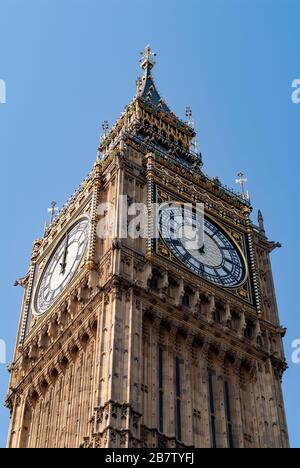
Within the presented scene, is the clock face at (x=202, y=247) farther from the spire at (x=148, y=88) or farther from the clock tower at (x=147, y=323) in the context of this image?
the spire at (x=148, y=88)

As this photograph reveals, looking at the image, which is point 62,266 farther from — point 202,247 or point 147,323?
point 147,323

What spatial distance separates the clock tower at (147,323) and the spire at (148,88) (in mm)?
11109

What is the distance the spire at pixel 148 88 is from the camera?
6281cm

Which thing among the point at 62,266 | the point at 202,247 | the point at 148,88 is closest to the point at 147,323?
the point at 202,247

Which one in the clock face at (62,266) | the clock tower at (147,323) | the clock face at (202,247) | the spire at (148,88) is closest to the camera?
the clock tower at (147,323)

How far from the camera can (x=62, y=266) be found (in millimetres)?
47719

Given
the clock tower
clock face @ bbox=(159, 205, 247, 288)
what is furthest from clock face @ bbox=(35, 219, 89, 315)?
clock face @ bbox=(159, 205, 247, 288)

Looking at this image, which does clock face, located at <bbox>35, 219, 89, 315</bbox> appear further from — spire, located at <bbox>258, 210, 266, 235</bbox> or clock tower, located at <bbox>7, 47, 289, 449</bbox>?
spire, located at <bbox>258, 210, 266, 235</bbox>

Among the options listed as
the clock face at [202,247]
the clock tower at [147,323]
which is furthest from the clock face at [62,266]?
the clock face at [202,247]

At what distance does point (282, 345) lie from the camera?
46250 millimetres
